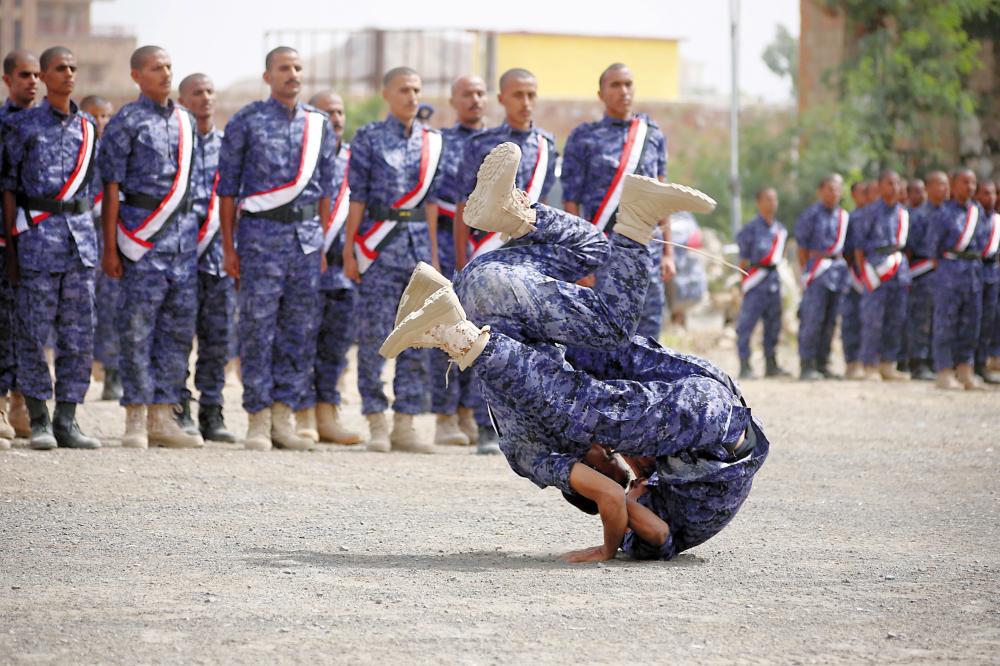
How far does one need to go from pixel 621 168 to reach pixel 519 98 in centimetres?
81

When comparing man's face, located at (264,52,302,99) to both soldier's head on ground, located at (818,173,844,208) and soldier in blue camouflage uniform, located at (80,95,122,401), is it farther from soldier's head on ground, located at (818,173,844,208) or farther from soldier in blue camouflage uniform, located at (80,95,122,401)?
soldier's head on ground, located at (818,173,844,208)

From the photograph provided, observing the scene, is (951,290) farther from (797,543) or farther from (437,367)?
(797,543)

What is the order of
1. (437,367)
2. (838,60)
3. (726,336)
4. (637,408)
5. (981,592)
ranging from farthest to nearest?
(838,60), (726,336), (437,367), (637,408), (981,592)

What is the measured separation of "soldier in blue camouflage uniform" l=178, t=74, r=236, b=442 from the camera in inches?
411

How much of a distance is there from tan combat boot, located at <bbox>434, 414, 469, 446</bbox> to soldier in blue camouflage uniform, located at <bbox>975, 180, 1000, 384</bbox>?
26.8ft

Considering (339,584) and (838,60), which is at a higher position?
(838,60)

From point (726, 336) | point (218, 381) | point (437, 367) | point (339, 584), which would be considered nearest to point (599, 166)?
point (437, 367)

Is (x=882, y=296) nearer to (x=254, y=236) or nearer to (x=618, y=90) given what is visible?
(x=618, y=90)

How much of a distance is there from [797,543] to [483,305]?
1.83 metres

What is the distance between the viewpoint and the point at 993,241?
1653cm

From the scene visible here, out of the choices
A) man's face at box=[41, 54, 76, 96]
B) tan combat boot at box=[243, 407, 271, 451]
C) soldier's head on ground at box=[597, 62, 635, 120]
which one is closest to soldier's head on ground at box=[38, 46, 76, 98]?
man's face at box=[41, 54, 76, 96]

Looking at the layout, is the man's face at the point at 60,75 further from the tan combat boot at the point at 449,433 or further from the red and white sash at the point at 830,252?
the red and white sash at the point at 830,252

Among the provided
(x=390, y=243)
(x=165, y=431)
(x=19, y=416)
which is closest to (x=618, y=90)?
(x=390, y=243)

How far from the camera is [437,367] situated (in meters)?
10.7
